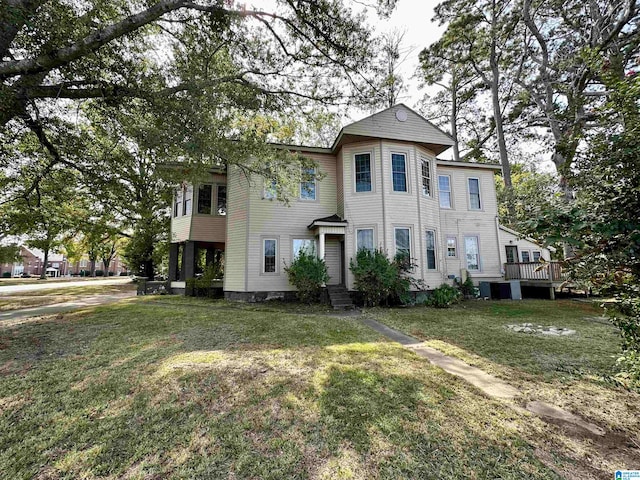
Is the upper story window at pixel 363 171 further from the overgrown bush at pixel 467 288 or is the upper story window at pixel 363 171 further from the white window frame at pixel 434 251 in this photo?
the overgrown bush at pixel 467 288

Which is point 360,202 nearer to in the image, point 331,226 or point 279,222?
point 331,226

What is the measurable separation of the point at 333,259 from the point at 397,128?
21.7ft

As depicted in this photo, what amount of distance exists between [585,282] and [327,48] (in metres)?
9.57

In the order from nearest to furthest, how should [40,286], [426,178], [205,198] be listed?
[426,178], [205,198], [40,286]

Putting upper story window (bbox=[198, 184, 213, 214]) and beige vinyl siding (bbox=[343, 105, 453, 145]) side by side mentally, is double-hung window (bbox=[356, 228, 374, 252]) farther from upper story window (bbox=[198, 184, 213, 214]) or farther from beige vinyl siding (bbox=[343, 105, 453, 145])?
upper story window (bbox=[198, 184, 213, 214])

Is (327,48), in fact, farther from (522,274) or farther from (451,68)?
(451,68)

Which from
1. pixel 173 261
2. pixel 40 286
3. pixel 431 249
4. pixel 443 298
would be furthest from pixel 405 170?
pixel 40 286

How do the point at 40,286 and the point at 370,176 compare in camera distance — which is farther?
the point at 40,286

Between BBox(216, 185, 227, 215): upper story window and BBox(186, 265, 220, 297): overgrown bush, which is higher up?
BBox(216, 185, 227, 215): upper story window

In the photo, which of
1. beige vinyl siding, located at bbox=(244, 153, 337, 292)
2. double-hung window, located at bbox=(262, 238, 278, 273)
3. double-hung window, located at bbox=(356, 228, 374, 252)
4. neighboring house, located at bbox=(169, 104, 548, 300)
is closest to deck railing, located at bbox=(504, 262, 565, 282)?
neighboring house, located at bbox=(169, 104, 548, 300)

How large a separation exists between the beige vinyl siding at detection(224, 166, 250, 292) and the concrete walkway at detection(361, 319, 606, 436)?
840 centimetres

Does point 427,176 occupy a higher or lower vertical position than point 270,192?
higher

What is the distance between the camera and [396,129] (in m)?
12.3

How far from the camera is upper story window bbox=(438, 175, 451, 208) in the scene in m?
15.0
